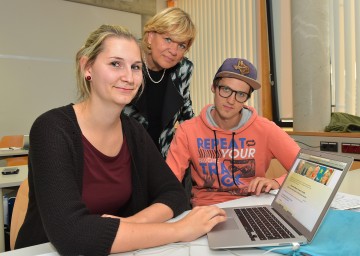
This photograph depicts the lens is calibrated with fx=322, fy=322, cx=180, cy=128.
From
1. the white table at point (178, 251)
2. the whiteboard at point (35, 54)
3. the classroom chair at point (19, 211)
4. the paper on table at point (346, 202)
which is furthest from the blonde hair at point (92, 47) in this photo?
the whiteboard at point (35, 54)

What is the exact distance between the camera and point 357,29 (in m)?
2.72

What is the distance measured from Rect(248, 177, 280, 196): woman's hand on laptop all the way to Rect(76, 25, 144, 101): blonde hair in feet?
2.53

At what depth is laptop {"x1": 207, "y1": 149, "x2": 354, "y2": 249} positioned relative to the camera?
2.81ft

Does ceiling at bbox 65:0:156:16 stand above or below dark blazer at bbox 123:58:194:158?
above

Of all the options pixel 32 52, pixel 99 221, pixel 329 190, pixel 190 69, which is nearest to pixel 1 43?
pixel 32 52

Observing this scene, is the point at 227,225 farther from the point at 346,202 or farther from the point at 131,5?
the point at 131,5

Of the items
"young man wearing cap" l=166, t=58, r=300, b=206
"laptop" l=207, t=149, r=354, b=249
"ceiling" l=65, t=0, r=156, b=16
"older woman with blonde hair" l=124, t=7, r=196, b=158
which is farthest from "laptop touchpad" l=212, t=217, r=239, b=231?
"ceiling" l=65, t=0, r=156, b=16

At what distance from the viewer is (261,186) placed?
54.7 inches

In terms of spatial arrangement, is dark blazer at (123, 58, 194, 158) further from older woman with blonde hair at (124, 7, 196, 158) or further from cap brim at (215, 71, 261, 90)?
cap brim at (215, 71, 261, 90)

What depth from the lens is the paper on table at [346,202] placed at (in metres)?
1.17

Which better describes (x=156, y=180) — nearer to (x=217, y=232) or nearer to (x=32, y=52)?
(x=217, y=232)

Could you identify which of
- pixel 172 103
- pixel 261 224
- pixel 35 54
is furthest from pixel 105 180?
pixel 35 54

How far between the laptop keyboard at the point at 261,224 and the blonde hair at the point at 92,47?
72 cm

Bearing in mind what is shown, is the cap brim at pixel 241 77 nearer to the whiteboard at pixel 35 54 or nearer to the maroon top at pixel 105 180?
the maroon top at pixel 105 180
